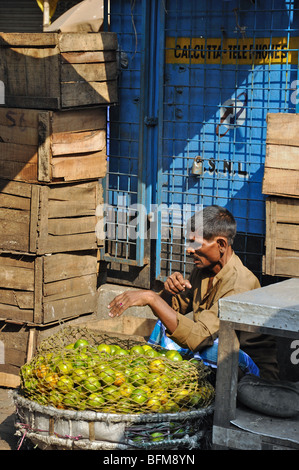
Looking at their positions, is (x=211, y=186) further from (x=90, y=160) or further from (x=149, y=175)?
(x=90, y=160)

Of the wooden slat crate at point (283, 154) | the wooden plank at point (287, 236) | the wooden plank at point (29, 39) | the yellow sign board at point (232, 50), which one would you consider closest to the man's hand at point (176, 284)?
the wooden plank at point (287, 236)

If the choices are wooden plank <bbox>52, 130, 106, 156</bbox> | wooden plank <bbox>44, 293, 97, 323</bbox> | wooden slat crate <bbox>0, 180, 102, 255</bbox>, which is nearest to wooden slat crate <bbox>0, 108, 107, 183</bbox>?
wooden plank <bbox>52, 130, 106, 156</bbox>

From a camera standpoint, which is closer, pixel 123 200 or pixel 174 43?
pixel 174 43

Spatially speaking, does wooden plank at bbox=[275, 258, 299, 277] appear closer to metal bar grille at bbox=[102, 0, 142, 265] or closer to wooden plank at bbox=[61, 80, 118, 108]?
metal bar grille at bbox=[102, 0, 142, 265]

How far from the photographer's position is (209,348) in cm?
480

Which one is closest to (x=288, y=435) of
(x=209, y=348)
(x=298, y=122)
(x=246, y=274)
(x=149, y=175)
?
(x=209, y=348)

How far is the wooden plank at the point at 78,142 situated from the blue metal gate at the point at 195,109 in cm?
39

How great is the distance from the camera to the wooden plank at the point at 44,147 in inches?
231

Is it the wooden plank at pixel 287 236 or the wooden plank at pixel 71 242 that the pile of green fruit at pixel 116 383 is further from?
the wooden plank at pixel 71 242

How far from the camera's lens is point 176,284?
5156 mm

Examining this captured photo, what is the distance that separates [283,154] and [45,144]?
6.06ft

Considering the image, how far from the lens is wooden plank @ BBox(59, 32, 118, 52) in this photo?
589 cm
